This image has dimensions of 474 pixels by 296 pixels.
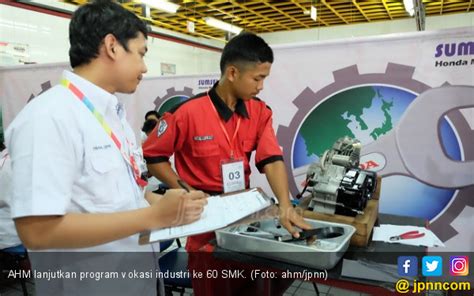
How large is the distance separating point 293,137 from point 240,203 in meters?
1.63

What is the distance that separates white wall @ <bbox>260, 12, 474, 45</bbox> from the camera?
8.88 meters

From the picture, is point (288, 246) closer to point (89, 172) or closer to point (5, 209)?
point (89, 172)

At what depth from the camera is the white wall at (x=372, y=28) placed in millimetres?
8875

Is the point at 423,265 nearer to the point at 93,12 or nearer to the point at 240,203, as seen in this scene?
the point at 240,203

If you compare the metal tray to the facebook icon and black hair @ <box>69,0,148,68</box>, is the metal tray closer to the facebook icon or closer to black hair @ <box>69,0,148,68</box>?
the facebook icon

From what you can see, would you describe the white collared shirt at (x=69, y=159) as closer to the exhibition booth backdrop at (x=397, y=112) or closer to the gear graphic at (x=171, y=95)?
the exhibition booth backdrop at (x=397, y=112)

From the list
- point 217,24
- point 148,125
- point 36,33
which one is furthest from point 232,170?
point 217,24

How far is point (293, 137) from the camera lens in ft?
8.57

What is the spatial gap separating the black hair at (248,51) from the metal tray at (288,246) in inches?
31.2

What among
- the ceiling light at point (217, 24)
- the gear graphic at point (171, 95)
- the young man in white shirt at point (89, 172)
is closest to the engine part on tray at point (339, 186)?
the young man in white shirt at point (89, 172)

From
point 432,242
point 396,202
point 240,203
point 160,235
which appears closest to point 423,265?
point 432,242

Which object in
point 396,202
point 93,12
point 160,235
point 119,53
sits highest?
point 93,12

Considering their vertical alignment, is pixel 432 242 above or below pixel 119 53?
below

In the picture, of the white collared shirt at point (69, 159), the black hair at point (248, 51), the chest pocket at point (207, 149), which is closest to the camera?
the white collared shirt at point (69, 159)
